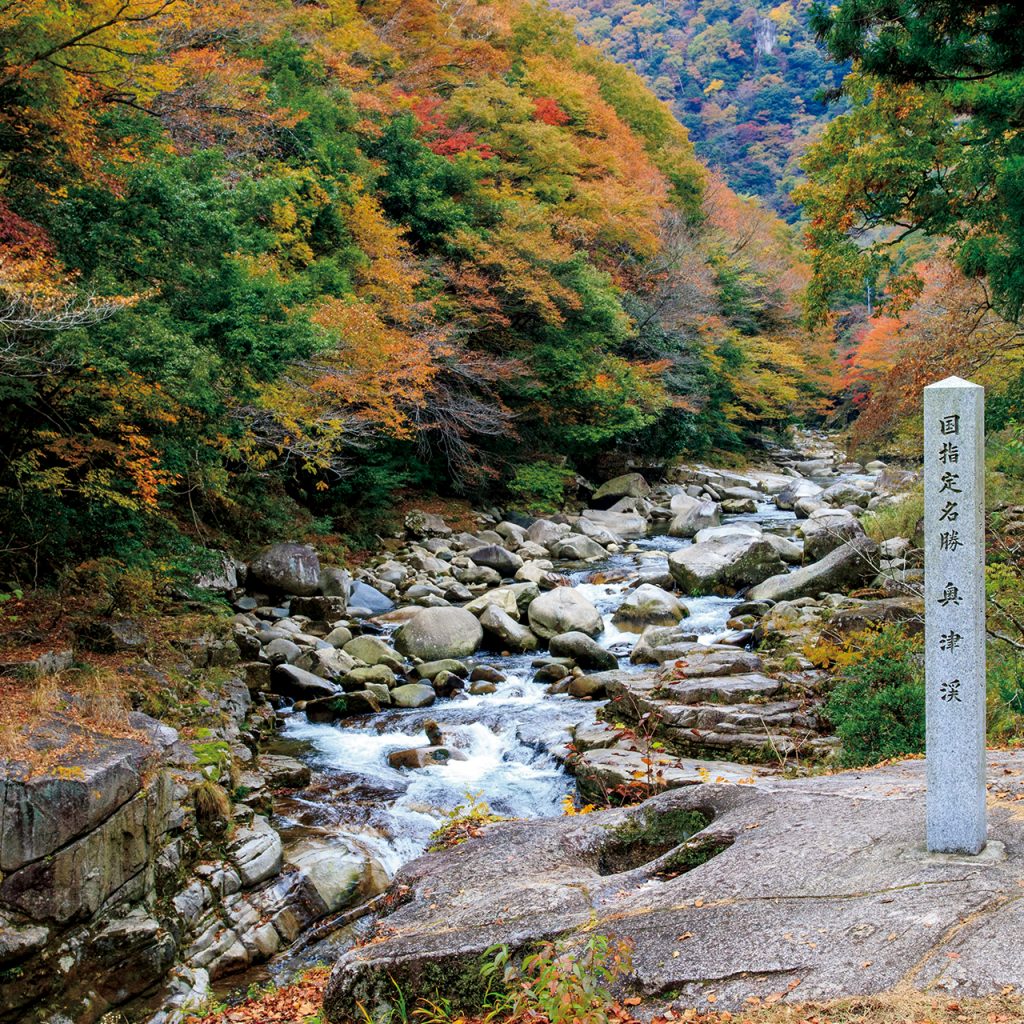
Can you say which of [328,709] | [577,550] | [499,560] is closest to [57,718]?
[328,709]

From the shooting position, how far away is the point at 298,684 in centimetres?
1114

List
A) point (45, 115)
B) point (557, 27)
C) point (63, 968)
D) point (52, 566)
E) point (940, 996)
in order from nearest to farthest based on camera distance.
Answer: point (940, 996) < point (63, 968) < point (45, 115) < point (52, 566) < point (557, 27)

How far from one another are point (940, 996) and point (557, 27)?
35738mm

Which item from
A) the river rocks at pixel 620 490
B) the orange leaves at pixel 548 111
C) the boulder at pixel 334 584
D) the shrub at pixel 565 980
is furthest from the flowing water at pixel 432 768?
the orange leaves at pixel 548 111

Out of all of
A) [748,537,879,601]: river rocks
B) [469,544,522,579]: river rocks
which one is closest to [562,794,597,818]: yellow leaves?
[748,537,879,601]: river rocks

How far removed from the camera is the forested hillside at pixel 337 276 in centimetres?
922

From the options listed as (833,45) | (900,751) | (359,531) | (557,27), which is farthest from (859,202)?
(557,27)

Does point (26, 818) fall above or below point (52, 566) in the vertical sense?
below

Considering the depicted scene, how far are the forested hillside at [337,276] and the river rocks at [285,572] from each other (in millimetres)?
1014

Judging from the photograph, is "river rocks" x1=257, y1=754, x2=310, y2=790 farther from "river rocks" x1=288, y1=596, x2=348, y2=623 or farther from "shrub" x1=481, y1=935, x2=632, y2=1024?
"river rocks" x1=288, y1=596, x2=348, y2=623

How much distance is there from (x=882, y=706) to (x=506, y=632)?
22.6 feet

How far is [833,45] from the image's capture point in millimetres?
8250

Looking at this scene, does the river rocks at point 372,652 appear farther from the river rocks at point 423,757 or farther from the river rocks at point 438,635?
the river rocks at point 423,757

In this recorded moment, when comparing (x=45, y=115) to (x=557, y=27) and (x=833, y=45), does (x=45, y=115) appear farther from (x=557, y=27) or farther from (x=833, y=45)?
(x=557, y=27)
